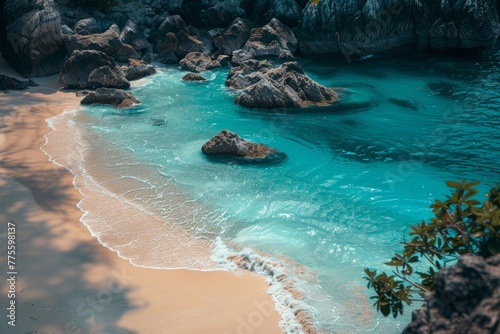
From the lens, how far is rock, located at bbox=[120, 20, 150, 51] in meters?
30.0

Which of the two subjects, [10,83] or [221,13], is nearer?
[10,83]

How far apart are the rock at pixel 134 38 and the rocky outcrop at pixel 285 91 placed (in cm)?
1064

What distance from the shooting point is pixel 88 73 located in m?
23.8

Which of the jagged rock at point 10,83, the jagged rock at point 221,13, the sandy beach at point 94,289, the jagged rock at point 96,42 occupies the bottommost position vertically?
the sandy beach at point 94,289

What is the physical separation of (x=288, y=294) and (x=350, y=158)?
7.97m

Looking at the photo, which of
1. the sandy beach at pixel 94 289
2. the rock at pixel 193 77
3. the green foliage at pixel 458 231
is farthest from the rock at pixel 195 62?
the green foliage at pixel 458 231

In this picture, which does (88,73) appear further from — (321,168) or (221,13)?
(321,168)

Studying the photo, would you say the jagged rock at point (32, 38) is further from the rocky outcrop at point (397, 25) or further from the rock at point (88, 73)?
the rocky outcrop at point (397, 25)

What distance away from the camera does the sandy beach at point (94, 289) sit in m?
7.47

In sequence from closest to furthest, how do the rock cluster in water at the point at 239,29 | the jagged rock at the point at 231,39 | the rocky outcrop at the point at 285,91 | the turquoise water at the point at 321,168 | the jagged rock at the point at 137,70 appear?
1. the turquoise water at the point at 321,168
2. the rocky outcrop at the point at 285,91
3. the rock cluster in water at the point at 239,29
4. the jagged rock at the point at 137,70
5. the jagged rock at the point at 231,39

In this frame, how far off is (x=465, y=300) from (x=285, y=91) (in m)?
17.7

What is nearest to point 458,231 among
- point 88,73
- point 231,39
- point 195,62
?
point 88,73

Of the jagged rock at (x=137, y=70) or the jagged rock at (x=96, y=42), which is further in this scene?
the jagged rock at (x=137, y=70)

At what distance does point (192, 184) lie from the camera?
13.4 m
